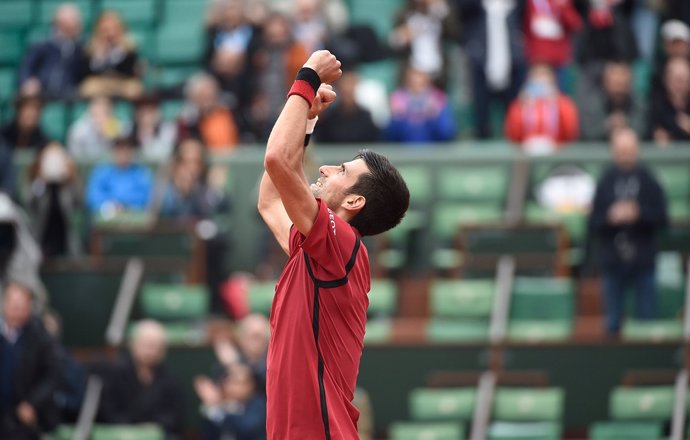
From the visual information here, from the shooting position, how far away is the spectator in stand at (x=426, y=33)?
15.0 meters

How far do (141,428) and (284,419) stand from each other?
6.29 meters

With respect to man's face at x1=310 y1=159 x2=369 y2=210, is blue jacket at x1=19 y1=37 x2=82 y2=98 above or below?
above

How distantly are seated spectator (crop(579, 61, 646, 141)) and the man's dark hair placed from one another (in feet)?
31.1

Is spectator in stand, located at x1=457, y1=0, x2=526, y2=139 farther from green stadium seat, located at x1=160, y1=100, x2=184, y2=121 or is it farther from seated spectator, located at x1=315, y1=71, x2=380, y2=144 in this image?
green stadium seat, located at x1=160, y1=100, x2=184, y2=121

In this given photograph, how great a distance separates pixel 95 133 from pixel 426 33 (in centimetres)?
384

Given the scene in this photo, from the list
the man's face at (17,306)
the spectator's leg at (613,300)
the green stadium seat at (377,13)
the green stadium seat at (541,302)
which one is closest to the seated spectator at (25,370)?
the man's face at (17,306)

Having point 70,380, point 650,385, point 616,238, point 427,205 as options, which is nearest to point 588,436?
point 650,385

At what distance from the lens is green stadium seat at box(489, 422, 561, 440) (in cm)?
1064

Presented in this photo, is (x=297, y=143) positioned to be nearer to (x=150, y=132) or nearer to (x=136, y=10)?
(x=150, y=132)

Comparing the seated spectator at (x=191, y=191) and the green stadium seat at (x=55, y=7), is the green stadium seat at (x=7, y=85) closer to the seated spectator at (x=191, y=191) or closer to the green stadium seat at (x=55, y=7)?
the green stadium seat at (x=55, y=7)

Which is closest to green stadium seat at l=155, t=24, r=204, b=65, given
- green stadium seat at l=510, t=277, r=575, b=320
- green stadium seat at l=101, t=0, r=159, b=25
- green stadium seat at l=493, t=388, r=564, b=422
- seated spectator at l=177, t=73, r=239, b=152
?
green stadium seat at l=101, t=0, r=159, b=25

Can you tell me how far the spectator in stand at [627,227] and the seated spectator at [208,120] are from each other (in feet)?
14.2

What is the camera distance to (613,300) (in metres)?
12.0

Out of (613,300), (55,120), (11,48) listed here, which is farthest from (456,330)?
(11,48)
